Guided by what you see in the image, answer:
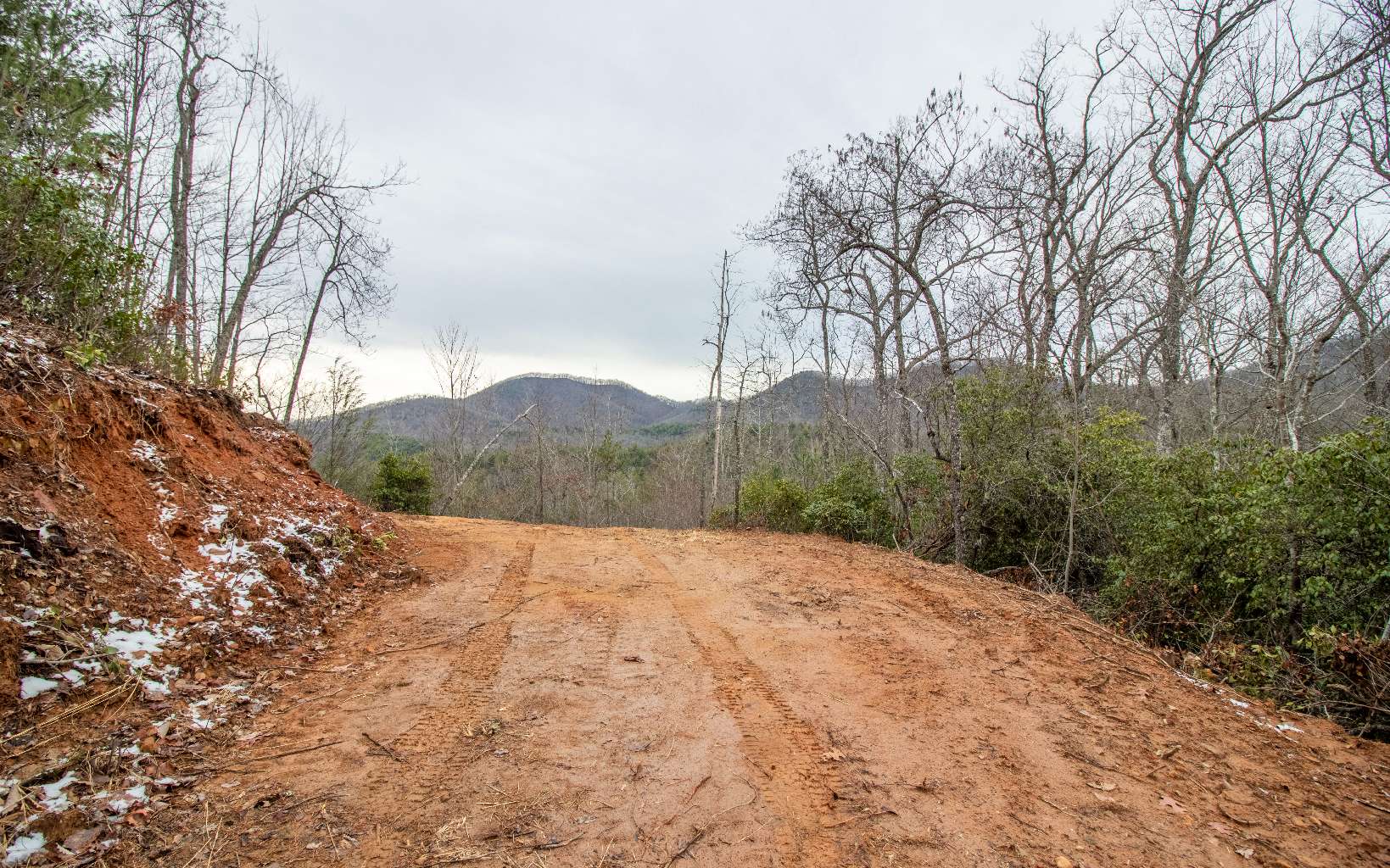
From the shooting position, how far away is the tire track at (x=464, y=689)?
3.05m

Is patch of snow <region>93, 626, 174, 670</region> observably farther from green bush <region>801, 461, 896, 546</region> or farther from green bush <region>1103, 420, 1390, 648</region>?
green bush <region>801, 461, 896, 546</region>

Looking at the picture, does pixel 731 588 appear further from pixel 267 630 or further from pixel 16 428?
pixel 16 428

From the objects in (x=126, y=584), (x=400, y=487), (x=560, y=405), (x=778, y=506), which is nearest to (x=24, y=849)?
(x=126, y=584)

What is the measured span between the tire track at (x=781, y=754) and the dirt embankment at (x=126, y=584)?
8.28 feet

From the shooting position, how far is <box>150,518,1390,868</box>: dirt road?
2.37m

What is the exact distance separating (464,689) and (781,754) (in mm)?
1938

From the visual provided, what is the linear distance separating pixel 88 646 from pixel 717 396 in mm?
17280

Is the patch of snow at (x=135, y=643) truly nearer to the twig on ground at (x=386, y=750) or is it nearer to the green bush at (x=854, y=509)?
the twig on ground at (x=386, y=750)

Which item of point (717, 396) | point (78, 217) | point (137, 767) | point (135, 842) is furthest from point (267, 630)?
point (717, 396)

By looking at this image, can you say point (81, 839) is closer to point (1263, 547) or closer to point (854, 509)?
point (1263, 547)

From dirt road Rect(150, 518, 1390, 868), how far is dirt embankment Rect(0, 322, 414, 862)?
0.35 metres

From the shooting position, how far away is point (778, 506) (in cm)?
1327

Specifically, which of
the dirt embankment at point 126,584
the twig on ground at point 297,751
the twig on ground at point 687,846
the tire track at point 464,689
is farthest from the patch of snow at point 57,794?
the twig on ground at point 687,846

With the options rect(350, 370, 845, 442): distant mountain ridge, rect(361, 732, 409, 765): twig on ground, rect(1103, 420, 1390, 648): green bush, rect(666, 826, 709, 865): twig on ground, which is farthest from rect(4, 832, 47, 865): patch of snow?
rect(350, 370, 845, 442): distant mountain ridge
